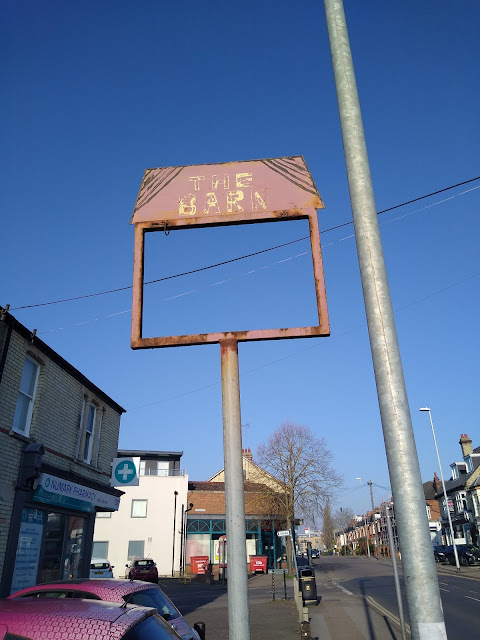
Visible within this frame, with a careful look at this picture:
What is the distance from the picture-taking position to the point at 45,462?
40.1 feet

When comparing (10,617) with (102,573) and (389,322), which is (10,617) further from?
(102,573)

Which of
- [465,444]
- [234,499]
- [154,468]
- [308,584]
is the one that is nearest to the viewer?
[234,499]

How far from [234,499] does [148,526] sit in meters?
37.0

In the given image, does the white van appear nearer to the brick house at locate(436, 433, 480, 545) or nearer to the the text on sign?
the the text on sign

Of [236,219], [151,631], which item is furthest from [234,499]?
[236,219]

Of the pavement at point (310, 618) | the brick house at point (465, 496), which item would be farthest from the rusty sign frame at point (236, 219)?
the brick house at point (465, 496)

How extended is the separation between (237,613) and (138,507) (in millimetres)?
37111

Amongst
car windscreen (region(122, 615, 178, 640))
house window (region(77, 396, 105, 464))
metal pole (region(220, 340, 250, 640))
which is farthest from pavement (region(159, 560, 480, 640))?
metal pole (region(220, 340, 250, 640))

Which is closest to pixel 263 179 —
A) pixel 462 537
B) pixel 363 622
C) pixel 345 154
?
pixel 345 154

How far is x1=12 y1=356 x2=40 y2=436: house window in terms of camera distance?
39.0ft

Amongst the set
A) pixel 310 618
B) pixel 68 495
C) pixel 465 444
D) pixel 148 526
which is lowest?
pixel 310 618

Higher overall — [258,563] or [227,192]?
[227,192]

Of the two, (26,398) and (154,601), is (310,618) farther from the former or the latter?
(154,601)

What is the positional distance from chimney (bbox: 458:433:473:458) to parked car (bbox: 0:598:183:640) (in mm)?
65523
